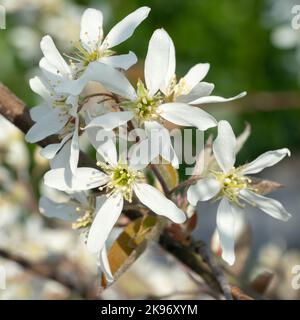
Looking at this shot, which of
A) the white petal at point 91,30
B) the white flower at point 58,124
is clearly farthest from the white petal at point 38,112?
the white petal at point 91,30

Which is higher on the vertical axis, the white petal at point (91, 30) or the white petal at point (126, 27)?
the white petal at point (126, 27)

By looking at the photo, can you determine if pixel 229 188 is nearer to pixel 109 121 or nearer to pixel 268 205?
pixel 268 205

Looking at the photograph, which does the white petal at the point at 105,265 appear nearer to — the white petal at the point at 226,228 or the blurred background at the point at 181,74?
the white petal at the point at 226,228

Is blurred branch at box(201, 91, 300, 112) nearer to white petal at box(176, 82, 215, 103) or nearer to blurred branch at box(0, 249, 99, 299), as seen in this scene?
blurred branch at box(0, 249, 99, 299)

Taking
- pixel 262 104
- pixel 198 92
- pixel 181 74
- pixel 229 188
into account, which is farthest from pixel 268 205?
pixel 181 74

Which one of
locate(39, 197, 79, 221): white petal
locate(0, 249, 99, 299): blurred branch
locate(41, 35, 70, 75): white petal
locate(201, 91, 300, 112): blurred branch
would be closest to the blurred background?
locate(201, 91, 300, 112): blurred branch
